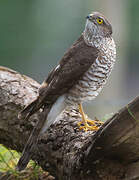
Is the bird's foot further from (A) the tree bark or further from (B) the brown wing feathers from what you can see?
(B) the brown wing feathers

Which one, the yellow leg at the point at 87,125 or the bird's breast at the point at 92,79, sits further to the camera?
the bird's breast at the point at 92,79

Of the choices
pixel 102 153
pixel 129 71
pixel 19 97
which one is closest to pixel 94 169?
pixel 102 153

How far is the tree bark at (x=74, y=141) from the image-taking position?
232 centimetres

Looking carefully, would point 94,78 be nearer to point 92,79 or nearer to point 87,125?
point 92,79

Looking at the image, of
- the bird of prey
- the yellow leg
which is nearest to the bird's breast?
the bird of prey

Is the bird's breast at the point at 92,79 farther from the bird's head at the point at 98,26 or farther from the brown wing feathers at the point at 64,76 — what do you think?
the bird's head at the point at 98,26

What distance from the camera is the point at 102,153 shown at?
2.45m

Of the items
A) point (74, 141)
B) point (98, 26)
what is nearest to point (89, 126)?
point (74, 141)

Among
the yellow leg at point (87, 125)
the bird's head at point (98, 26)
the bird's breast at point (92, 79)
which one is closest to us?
the yellow leg at point (87, 125)

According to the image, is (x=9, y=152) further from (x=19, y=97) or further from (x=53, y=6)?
(x=53, y=6)

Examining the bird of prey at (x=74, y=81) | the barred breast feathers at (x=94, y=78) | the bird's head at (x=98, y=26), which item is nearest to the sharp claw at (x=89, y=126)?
the bird of prey at (x=74, y=81)

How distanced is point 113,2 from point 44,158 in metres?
5.99

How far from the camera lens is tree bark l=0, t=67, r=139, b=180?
2.32 meters

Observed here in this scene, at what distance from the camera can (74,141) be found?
284 centimetres
